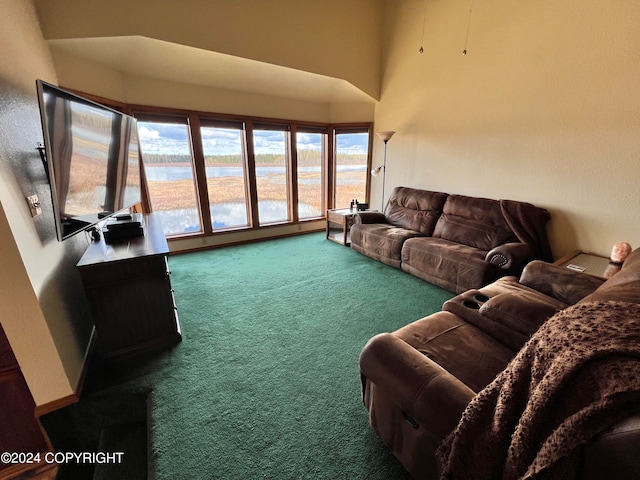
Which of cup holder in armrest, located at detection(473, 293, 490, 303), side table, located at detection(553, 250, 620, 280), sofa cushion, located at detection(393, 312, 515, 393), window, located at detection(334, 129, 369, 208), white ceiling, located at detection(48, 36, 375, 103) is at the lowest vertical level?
sofa cushion, located at detection(393, 312, 515, 393)

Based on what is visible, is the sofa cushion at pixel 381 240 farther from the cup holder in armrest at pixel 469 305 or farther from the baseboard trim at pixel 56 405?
the baseboard trim at pixel 56 405

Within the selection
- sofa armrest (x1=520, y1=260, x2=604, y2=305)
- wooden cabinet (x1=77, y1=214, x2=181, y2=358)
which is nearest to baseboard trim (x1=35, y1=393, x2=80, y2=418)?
wooden cabinet (x1=77, y1=214, x2=181, y2=358)

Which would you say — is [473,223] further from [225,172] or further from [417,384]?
[225,172]

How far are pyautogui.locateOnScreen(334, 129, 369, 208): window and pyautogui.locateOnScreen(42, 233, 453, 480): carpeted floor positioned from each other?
2292 mm

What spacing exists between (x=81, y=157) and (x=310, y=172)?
3.64m

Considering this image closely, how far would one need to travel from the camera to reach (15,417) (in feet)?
4.29

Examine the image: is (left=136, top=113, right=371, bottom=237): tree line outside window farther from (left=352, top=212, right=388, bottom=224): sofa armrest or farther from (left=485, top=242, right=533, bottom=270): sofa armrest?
(left=485, top=242, right=533, bottom=270): sofa armrest

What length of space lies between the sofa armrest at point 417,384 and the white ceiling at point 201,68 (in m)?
3.46

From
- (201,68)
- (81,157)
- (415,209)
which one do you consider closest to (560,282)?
(415,209)

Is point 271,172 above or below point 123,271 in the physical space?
above

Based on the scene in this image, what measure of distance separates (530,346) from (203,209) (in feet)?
13.4

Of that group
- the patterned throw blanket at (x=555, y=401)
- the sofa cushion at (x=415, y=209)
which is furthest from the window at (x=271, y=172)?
the patterned throw blanket at (x=555, y=401)

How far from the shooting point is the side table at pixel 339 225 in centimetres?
418

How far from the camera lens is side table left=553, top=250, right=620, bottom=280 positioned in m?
2.11
